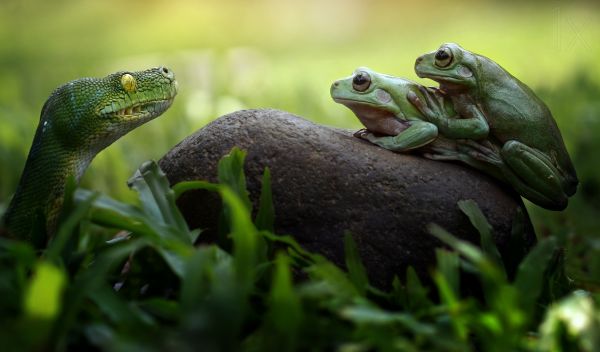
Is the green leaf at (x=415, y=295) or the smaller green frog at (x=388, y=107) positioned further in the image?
the smaller green frog at (x=388, y=107)

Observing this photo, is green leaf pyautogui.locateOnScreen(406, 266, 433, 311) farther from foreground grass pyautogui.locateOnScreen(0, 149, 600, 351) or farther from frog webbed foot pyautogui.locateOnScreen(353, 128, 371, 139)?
frog webbed foot pyautogui.locateOnScreen(353, 128, 371, 139)

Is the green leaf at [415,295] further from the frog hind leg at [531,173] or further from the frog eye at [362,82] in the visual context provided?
the frog eye at [362,82]

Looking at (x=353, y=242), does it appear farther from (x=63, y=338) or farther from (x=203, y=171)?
(x=63, y=338)

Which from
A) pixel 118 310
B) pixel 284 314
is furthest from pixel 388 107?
pixel 118 310

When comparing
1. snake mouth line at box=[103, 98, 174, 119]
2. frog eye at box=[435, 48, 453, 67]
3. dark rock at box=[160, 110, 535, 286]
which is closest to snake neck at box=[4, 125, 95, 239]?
snake mouth line at box=[103, 98, 174, 119]

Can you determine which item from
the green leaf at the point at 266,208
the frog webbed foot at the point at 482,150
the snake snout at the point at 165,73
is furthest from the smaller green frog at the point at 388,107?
the snake snout at the point at 165,73
